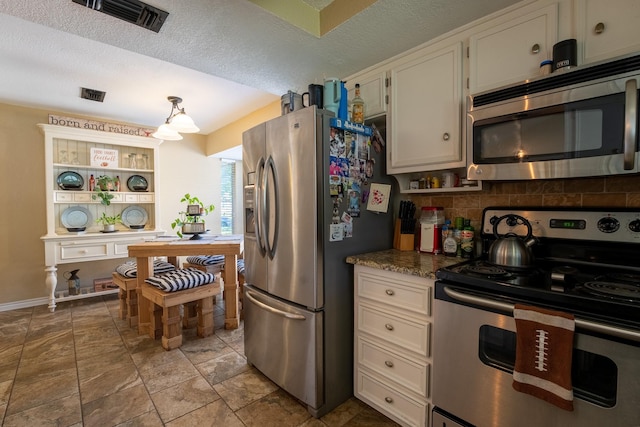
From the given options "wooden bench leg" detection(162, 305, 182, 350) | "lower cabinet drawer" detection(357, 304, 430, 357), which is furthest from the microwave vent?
"wooden bench leg" detection(162, 305, 182, 350)

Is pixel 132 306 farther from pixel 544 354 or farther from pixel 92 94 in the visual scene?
pixel 544 354

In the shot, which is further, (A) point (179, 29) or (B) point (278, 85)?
(B) point (278, 85)

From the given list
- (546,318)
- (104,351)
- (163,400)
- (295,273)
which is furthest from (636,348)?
(104,351)

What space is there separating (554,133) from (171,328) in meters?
2.87

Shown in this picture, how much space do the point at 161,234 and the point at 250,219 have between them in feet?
8.79

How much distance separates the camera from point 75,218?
394cm

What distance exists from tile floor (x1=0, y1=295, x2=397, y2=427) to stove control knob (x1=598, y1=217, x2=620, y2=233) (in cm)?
143

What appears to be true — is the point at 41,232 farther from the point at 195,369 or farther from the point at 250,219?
the point at 250,219

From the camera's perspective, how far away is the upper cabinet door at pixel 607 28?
1.17 m

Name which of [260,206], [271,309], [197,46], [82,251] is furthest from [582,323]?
[82,251]

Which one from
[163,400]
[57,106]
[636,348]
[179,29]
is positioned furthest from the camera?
[57,106]

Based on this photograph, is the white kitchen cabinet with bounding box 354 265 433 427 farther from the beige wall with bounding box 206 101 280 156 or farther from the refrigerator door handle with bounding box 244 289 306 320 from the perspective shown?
the beige wall with bounding box 206 101 280 156

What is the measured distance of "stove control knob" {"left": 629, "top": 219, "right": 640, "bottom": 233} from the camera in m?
1.27

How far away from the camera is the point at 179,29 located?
1.69 metres
